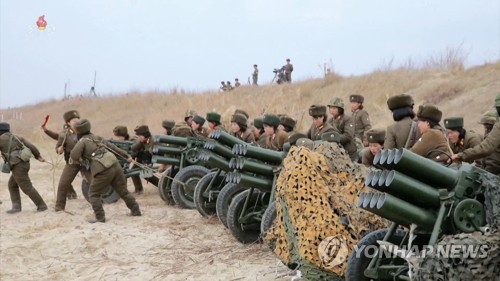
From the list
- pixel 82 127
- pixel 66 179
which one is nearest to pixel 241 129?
pixel 82 127

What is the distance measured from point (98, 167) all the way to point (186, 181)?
165 centimetres

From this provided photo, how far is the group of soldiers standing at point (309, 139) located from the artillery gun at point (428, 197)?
1.38m

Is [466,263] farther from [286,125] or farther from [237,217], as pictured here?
[286,125]

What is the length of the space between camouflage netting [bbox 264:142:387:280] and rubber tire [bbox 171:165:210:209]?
4.61 m

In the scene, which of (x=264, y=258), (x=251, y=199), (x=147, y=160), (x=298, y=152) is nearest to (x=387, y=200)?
(x=298, y=152)

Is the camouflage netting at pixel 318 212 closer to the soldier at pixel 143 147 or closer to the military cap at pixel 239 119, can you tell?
the military cap at pixel 239 119

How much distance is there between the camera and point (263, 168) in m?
7.84

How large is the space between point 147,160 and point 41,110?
3460cm

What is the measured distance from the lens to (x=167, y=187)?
1226cm

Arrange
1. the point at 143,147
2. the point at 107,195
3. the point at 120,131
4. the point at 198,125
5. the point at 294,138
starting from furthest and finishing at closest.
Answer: the point at 120,131 → the point at 143,147 → the point at 107,195 → the point at 198,125 → the point at 294,138

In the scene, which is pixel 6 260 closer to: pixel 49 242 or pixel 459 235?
pixel 49 242

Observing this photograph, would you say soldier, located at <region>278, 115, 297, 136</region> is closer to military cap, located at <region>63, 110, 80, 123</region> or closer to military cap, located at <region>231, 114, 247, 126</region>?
military cap, located at <region>231, 114, 247, 126</region>

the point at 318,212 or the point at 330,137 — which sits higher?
the point at 330,137

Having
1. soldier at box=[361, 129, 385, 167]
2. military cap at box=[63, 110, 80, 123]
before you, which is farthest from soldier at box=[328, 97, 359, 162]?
military cap at box=[63, 110, 80, 123]
